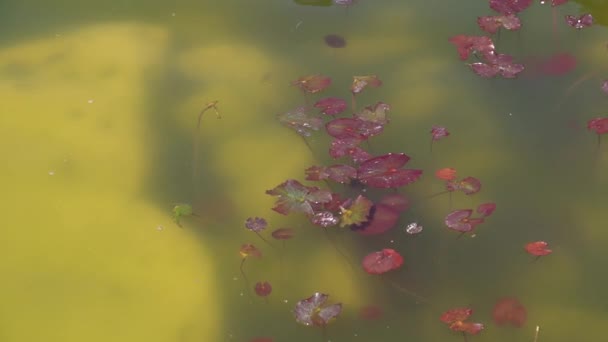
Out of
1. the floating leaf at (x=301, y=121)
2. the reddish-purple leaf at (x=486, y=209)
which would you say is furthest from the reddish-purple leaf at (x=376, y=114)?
the reddish-purple leaf at (x=486, y=209)

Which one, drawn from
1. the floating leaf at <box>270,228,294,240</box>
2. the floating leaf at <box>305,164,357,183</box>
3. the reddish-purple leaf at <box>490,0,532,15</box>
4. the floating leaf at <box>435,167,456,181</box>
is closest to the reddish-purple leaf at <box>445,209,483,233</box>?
the floating leaf at <box>435,167,456,181</box>

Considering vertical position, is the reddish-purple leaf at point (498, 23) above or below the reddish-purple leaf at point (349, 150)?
above

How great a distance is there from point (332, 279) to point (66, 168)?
857 mm

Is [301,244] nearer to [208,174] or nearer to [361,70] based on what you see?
[208,174]

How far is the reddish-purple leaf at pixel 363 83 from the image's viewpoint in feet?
7.18

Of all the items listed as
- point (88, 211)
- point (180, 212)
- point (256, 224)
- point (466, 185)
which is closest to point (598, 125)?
point (466, 185)

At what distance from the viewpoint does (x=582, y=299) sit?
1.76m

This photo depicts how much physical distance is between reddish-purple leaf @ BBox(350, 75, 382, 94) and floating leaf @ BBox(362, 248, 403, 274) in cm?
58

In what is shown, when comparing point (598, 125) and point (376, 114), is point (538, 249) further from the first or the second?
point (376, 114)

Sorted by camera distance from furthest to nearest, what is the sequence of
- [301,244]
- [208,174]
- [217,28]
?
[217,28], [208,174], [301,244]

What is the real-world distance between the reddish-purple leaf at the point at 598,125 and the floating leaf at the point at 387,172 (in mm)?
533

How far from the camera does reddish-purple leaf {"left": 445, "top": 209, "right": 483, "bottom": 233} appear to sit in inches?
72.7

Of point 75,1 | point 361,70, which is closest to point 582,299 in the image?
point 361,70

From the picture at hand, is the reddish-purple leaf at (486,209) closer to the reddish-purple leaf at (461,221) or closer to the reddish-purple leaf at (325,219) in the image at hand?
the reddish-purple leaf at (461,221)
